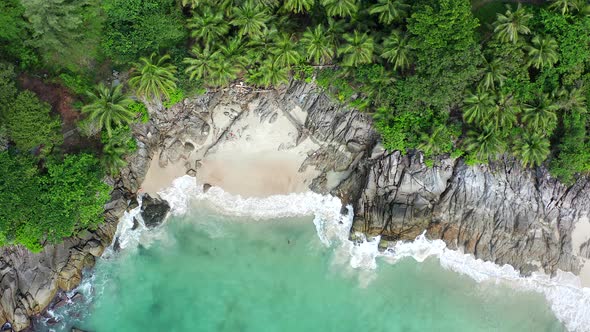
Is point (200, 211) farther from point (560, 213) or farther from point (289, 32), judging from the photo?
point (560, 213)

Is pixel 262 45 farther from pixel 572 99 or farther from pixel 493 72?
pixel 572 99

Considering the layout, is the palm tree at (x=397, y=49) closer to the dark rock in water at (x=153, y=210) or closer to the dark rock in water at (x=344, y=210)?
the dark rock in water at (x=344, y=210)

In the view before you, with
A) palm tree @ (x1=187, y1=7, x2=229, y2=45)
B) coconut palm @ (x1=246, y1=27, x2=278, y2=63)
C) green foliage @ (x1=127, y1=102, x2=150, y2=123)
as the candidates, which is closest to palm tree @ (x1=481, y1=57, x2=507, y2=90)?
coconut palm @ (x1=246, y1=27, x2=278, y2=63)

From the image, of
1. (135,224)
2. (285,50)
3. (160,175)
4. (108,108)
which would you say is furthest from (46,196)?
(285,50)

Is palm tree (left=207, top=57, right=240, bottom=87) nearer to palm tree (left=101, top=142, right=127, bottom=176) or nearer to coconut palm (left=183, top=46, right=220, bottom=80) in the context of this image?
coconut palm (left=183, top=46, right=220, bottom=80)

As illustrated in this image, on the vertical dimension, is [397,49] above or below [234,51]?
above

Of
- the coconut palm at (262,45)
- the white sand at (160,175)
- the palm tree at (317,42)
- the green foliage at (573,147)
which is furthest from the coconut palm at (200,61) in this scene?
the green foliage at (573,147)
